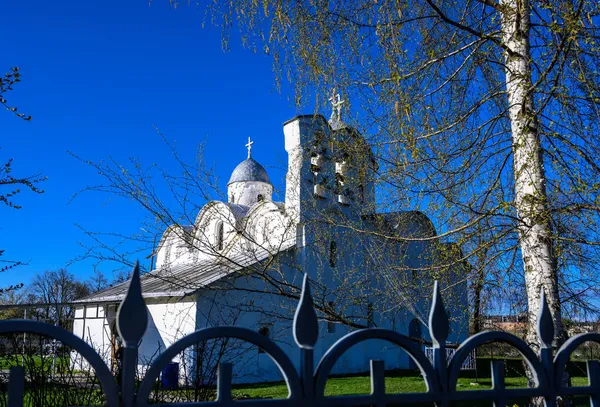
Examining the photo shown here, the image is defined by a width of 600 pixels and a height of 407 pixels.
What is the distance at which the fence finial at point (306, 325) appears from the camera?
61.9 inches

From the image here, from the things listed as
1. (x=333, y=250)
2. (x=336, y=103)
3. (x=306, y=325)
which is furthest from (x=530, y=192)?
(x=333, y=250)

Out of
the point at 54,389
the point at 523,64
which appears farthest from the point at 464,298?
the point at 54,389

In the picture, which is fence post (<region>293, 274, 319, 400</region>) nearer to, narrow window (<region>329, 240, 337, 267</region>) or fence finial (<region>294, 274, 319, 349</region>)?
fence finial (<region>294, 274, 319, 349</region>)

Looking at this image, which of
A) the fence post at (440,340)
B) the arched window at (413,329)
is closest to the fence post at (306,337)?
the fence post at (440,340)

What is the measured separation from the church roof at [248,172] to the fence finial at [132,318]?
25.1 metres

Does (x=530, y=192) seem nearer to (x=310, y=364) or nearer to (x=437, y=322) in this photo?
(x=437, y=322)

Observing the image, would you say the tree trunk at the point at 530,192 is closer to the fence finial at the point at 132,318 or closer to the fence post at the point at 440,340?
the fence post at the point at 440,340

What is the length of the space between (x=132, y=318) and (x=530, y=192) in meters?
3.87

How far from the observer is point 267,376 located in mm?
16781

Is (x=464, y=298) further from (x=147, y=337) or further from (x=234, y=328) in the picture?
(x=147, y=337)

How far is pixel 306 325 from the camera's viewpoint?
1.58 m

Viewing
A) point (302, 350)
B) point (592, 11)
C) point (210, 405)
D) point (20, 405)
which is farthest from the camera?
point (592, 11)

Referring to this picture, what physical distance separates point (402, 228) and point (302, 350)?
4304mm

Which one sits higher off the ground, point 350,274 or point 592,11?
point 592,11
